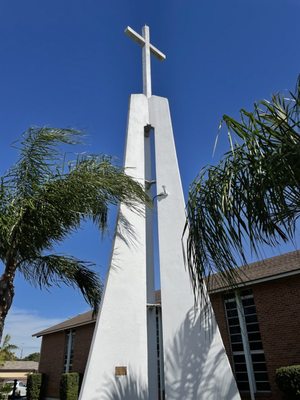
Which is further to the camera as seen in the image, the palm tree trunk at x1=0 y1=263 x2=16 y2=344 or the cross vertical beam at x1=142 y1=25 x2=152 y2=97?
the cross vertical beam at x1=142 y1=25 x2=152 y2=97

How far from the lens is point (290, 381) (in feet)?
33.6

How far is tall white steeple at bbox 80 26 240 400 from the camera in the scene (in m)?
6.81

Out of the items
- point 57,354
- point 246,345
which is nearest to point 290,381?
point 246,345

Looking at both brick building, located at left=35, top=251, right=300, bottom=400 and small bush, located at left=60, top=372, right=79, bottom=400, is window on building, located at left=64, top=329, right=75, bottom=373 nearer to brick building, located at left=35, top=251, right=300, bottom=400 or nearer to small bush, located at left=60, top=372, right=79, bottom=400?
small bush, located at left=60, top=372, right=79, bottom=400

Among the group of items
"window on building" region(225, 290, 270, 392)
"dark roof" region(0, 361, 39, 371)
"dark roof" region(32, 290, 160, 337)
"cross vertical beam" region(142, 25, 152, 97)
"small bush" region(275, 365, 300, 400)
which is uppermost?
"cross vertical beam" region(142, 25, 152, 97)

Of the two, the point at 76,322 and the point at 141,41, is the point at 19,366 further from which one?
the point at 141,41

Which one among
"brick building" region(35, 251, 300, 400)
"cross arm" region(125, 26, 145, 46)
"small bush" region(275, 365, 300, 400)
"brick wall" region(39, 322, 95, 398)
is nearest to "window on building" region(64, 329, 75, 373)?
"brick wall" region(39, 322, 95, 398)

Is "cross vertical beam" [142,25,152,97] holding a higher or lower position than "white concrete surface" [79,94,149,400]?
higher

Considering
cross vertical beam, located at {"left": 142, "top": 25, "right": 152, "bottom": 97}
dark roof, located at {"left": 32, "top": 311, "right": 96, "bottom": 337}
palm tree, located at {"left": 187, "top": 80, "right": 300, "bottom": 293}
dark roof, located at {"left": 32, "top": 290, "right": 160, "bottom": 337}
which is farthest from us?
dark roof, located at {"left": 32, "top": 311, "right": 96, "bottom": 337}

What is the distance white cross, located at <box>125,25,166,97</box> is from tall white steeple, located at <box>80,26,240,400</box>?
2.81 meters

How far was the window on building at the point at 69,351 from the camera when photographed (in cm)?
2295

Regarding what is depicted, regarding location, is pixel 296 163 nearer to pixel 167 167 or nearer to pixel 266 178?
pixel 266 178

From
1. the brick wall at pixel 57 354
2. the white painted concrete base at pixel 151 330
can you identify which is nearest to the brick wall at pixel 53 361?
the brick wall at pixel 57 354

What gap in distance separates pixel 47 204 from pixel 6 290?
1.76 m
